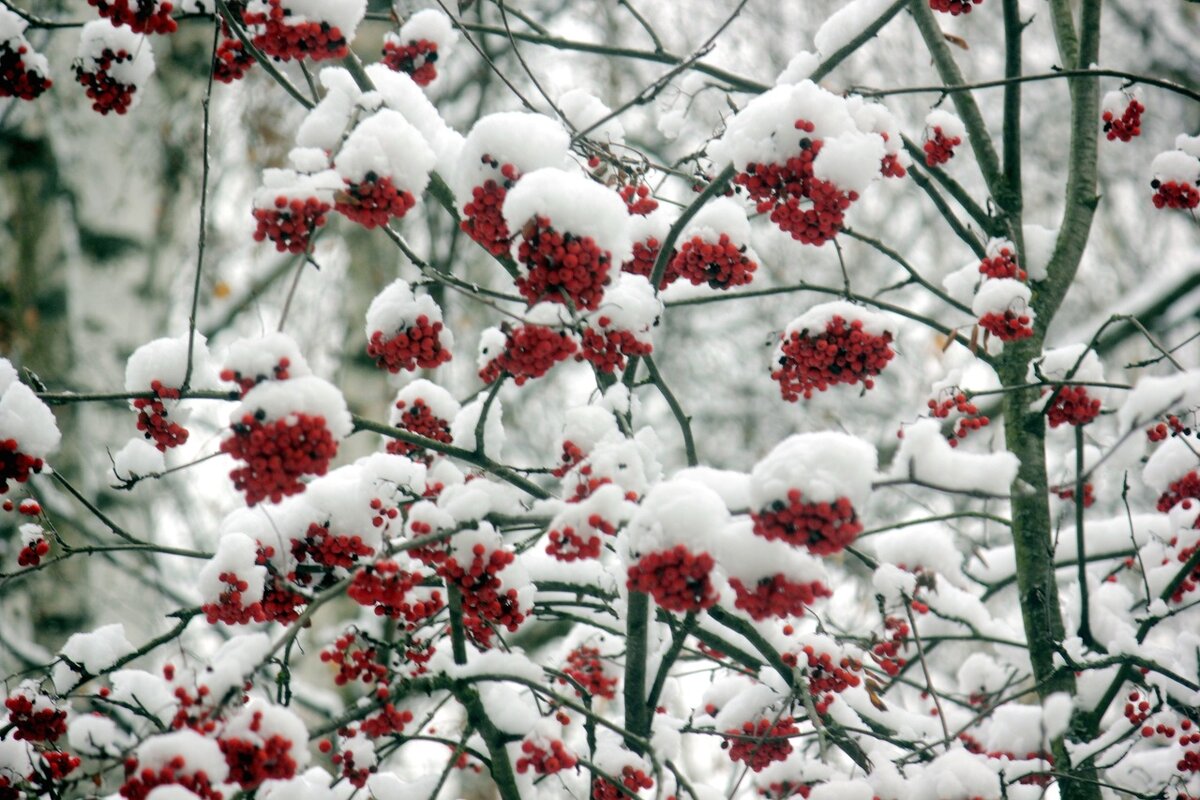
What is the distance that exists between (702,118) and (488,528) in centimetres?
491

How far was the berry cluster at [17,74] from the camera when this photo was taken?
274 centimetres

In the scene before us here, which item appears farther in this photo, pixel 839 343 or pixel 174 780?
pixel 839 343

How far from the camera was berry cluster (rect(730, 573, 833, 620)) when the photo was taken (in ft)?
6.39

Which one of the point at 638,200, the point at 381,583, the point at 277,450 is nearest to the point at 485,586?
the point at 381,583

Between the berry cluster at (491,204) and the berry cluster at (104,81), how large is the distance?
1192mm

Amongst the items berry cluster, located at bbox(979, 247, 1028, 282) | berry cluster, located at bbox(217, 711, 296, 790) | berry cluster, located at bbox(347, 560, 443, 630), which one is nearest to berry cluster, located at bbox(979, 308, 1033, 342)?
berry cluster, located at bbox(979, 247, 1028, 282)

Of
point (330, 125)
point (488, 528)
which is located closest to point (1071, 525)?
point (488, 528)

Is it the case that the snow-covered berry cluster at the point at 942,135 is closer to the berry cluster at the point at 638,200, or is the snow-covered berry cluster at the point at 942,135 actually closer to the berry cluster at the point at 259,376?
the berry cluster at the point at 638,200

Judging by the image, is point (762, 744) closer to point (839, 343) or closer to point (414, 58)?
point (839, 343)

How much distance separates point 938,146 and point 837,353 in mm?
909

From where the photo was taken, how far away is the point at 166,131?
562 centimetres

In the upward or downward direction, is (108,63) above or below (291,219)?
above

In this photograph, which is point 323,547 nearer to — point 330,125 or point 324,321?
point 330,125

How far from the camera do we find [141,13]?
233 centimetres
